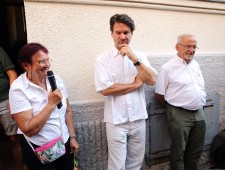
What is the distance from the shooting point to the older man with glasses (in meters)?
3.07

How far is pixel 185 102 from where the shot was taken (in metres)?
3.06

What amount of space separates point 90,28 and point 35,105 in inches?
52.8

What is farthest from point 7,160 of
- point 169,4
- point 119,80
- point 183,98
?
point 169,4

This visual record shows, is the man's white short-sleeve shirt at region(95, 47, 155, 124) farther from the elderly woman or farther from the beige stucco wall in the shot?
the elderly woman

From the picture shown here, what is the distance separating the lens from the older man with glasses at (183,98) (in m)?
3.07

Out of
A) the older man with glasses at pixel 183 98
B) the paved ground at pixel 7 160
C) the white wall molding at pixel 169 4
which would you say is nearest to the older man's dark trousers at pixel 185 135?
the older man with glasses at pixel 183 98

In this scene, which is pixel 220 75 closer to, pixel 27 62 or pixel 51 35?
pixel 51 35

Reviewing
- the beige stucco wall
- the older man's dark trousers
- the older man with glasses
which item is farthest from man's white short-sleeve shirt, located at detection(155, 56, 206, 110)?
the beige stucco wall

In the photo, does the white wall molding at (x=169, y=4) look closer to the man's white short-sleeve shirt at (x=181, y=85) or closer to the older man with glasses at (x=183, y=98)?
the older man with glasses at (x=183, y=98)

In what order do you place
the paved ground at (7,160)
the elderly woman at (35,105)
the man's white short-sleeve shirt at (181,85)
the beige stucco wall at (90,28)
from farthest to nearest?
1. the paved ground at (7,160)
2. the man's white short-sleeve shirt at (181,85)
3. the beige stucco wall at (90,28)
4. the elderly woman at (35,105)

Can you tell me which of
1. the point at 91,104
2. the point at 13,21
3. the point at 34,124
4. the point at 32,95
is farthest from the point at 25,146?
the point at 13,21

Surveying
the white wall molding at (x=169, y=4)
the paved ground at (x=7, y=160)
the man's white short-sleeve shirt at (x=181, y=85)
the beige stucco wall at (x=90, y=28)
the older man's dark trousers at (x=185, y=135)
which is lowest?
the paved ground at (x=7, y=160)

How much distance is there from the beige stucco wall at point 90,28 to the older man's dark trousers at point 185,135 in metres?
1.02

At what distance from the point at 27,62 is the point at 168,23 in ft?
7.66
